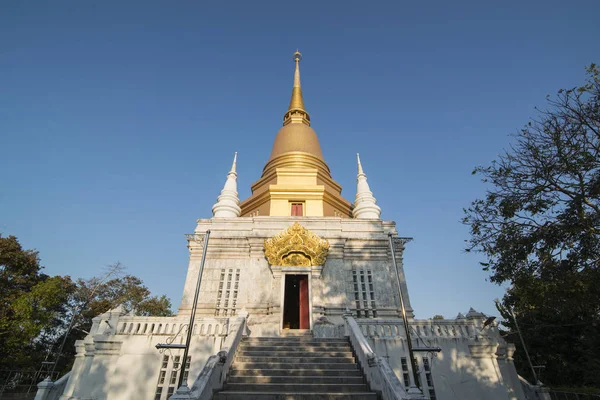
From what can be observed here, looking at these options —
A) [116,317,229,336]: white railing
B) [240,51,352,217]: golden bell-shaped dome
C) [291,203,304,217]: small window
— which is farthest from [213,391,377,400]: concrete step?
[291,203,304,217]: small window

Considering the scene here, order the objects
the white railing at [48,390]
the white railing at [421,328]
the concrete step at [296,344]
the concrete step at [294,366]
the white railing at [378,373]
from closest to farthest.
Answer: the white railing at [378,373]
the concrete step at [294,366]
the concrete step at [296,344]
the white railing at [421,328]
the white railing at [48,390]

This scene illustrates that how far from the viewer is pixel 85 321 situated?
2786 centimetres

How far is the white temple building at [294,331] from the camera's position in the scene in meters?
8.27

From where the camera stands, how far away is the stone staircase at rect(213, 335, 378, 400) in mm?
7410

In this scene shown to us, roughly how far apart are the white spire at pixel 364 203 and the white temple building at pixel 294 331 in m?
0.07

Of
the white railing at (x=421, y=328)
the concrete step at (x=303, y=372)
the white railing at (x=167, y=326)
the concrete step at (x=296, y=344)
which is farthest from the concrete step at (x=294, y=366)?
the white railing at (x=167, y=326)

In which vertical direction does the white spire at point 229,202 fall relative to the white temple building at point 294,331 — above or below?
above

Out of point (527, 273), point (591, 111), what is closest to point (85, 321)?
point (527, 273)

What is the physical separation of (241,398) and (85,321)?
27.1m

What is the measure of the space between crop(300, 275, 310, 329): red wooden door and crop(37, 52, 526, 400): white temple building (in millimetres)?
50

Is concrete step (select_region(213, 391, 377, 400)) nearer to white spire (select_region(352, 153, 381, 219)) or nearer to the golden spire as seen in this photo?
white spire (select_region(352, 153, 381, 219))

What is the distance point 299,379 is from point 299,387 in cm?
35

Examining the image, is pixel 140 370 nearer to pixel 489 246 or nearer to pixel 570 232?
pixel 489 246

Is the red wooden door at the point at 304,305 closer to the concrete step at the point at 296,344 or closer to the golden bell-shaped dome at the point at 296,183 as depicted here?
the concrete step at the point at 296,344
